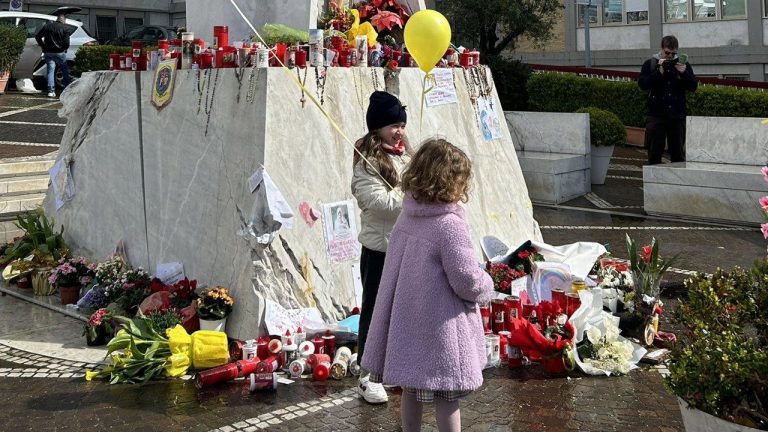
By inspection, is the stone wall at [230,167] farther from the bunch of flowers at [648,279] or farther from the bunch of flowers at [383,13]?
the bunch of flowers at [648,279]

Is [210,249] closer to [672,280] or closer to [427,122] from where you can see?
[427,122]

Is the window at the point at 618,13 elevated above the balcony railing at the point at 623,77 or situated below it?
above

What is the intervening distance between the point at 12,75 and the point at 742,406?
2074cm

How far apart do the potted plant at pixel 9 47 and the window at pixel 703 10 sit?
59.7 ft

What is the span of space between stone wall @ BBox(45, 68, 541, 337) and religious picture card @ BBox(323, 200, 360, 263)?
0.24 feet

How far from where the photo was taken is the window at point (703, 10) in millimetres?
26938

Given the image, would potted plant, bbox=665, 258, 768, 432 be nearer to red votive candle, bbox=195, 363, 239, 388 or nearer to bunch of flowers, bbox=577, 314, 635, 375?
bunch of flowers, bbox=577, 314, 635, 375

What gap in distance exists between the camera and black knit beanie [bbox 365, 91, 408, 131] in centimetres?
530


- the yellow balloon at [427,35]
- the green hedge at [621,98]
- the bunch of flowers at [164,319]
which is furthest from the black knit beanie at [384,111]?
the green hedge at [621,98]

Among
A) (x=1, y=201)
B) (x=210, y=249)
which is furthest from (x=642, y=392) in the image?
(x=1, y=201)

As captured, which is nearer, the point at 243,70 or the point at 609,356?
the point at 609,356

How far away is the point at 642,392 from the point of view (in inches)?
226

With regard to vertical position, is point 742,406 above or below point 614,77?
below

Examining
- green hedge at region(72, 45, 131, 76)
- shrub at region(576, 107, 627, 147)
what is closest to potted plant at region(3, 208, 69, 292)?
shrub at region(576, 107, 627, 147)
